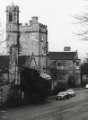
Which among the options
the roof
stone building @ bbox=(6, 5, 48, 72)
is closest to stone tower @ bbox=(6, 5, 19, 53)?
stone building @ bbox=(6, 5, 48, 72)

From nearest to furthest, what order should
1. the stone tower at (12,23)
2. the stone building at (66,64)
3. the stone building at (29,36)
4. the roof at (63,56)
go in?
the stone tower at (12,23), the stone building at (29,36), the stone building at (66,64), the roof at (63,56)

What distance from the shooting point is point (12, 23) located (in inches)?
2357

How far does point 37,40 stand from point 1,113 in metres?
35.6

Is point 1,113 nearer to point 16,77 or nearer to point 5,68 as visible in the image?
point 16,77

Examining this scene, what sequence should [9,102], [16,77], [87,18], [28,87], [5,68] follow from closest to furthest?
[87,18], [9,102], [28,87], [16,77], [5,68]

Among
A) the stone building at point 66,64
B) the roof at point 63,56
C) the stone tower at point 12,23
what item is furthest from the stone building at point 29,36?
the roof at point 63,56

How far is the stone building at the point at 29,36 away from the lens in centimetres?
5988

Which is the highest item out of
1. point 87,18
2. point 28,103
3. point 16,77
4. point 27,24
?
point 27,24

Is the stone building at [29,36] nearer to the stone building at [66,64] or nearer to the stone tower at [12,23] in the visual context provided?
the stone tower at [12,23]

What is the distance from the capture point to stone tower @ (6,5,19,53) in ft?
192

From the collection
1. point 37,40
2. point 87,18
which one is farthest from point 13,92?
point 37,40

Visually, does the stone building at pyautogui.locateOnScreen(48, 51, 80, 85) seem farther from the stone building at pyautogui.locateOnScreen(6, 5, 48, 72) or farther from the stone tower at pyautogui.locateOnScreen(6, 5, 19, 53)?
the stone tower at pyautogui.locateOnScreen(6, 5, 19, 53)

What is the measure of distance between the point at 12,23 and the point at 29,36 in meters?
4.50

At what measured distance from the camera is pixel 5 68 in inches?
1742
